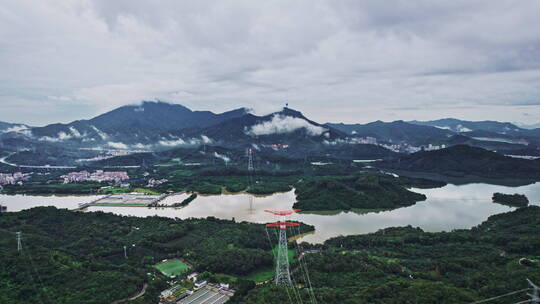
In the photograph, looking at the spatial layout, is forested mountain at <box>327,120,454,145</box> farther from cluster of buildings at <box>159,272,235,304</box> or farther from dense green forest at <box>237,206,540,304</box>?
cluster of buildings at <box>159,272,235,304</box>

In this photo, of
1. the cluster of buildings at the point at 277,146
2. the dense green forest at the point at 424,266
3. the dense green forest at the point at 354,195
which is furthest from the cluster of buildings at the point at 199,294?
the cluster of buildings at the point at 277,146

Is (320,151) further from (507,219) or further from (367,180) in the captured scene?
(507,219)

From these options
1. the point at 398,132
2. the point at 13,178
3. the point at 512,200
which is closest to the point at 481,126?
the point at 398,132

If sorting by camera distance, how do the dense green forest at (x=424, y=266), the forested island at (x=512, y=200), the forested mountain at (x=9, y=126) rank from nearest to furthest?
the dense green forest at (x=424, y=266) → the forested island at (x=512, y=200) → the forested mountain at (x=9, y=126)

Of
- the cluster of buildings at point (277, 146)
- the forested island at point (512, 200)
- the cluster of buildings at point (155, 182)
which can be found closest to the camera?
the forested island at point (512, 200)

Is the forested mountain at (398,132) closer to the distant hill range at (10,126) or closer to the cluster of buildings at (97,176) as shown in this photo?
the cluster of buildings at (97,176)

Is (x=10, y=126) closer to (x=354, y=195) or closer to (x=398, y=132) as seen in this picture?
(x=354, y=195)

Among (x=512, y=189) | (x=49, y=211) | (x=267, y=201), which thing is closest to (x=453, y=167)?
(x=512, y=189)
